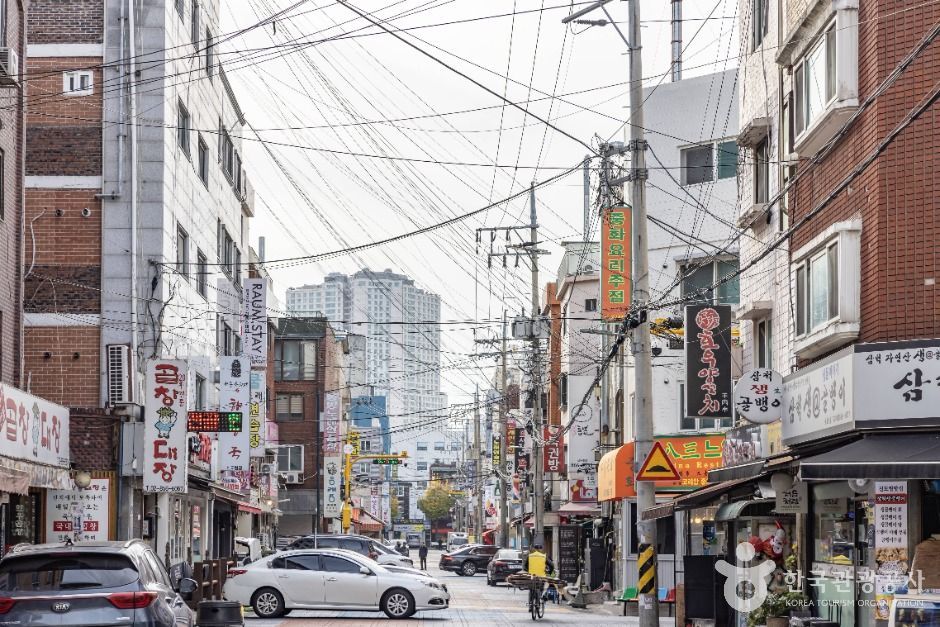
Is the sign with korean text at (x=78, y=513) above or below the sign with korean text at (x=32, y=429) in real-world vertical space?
below

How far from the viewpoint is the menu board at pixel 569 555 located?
5466 centimetres

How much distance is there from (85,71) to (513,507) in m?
80.8

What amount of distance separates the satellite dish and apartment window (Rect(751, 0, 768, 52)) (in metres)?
10.7

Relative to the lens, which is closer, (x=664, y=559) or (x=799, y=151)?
(x=799, y=151)

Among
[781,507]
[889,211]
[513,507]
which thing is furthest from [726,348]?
[513,507]

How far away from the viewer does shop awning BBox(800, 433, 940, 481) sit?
16.1 m

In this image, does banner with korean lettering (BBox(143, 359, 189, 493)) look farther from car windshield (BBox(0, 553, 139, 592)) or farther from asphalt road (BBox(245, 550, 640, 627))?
car windshield (BBox(0, 553, 139, 592))

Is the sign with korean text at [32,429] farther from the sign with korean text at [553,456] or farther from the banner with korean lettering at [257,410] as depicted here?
the sign with korean text at [553,456]

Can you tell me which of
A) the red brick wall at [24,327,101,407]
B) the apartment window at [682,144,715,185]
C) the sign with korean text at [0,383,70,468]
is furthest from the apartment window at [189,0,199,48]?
the sign with korean text at [0,383,70,468]

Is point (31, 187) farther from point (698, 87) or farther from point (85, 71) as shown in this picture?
point (698, 87)

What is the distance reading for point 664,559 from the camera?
41562 millimetres

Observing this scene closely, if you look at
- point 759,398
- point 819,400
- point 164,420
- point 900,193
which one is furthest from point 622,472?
point 900,193

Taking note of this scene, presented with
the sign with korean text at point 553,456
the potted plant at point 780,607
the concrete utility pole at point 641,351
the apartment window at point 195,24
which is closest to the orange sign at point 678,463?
the concrete utility pole at point 641,351

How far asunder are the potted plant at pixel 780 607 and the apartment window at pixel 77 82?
72.6 ft
